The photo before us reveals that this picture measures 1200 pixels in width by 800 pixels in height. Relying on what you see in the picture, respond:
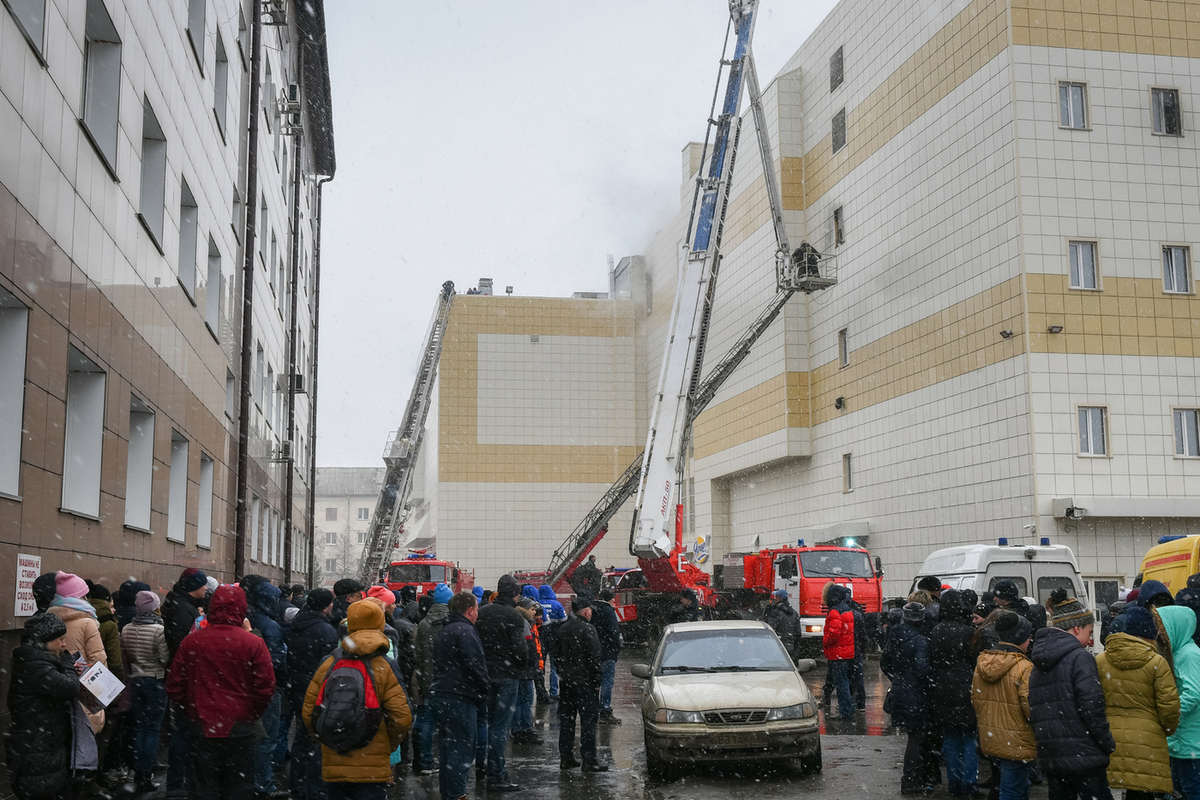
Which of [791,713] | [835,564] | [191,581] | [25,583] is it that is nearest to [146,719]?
[191,581]

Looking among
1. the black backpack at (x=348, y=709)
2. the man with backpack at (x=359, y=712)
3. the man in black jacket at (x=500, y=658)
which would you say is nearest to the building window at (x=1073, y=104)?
the man in black jacket at (x=500, y=658)

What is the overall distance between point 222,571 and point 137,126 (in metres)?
9.42

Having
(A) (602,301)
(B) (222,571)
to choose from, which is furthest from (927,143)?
(A) (602,301)

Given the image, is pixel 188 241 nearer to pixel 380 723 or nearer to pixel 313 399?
pixel 380 723

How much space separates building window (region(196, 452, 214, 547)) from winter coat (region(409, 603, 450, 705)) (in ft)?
28.7

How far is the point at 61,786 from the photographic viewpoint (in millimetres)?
6762

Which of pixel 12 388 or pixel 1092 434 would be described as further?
pixel 1092 434

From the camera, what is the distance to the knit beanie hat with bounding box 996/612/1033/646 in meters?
7.60

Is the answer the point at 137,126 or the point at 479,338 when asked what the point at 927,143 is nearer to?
the point at 137,126

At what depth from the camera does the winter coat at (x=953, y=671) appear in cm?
923

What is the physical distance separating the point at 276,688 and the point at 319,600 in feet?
3.15

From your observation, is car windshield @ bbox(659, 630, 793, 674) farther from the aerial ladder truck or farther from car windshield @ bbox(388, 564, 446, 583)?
car windshield @ bbox(388, 564, 446, 583)

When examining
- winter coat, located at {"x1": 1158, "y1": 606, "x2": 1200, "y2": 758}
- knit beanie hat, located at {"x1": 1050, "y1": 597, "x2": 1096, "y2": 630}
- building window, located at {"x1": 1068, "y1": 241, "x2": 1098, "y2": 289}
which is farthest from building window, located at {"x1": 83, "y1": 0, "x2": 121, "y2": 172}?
building window, located at {"x1": 1068, "y1": 241, "x2": 1098, "y2": 289}

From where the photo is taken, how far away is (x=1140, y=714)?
6473mm
